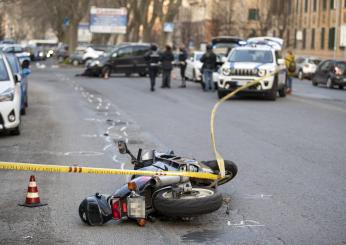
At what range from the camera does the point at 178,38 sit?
98312 mm

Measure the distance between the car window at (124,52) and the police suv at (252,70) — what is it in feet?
52.6

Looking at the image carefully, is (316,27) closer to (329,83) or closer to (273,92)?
(329,83)

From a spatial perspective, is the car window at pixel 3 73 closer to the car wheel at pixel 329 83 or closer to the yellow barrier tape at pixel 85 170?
the yellow barrier tape at pixel 85 170

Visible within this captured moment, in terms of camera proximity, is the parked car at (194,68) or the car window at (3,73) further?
the parked car at (194,68)

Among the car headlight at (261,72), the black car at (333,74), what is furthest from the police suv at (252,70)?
the black car at (333,74)

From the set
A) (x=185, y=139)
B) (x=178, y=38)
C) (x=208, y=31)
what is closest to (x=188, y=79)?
(x=185, y=139)

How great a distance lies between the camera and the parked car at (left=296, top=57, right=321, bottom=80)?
50406mm

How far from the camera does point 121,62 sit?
42.2 meters

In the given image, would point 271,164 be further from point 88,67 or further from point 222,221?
point 88,67

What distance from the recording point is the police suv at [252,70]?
83.2 feet

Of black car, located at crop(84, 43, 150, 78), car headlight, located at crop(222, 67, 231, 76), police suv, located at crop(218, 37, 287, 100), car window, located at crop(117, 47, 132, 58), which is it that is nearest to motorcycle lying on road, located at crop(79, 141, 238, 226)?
police suv, located at crop(218, 37, 287, 100)

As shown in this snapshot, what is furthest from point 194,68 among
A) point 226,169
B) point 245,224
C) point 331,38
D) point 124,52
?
point 245,224

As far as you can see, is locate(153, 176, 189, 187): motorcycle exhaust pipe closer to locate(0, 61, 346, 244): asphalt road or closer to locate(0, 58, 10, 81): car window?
locate(0, 61, 346, 244): asphalt road

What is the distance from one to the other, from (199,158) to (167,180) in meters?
4.47
